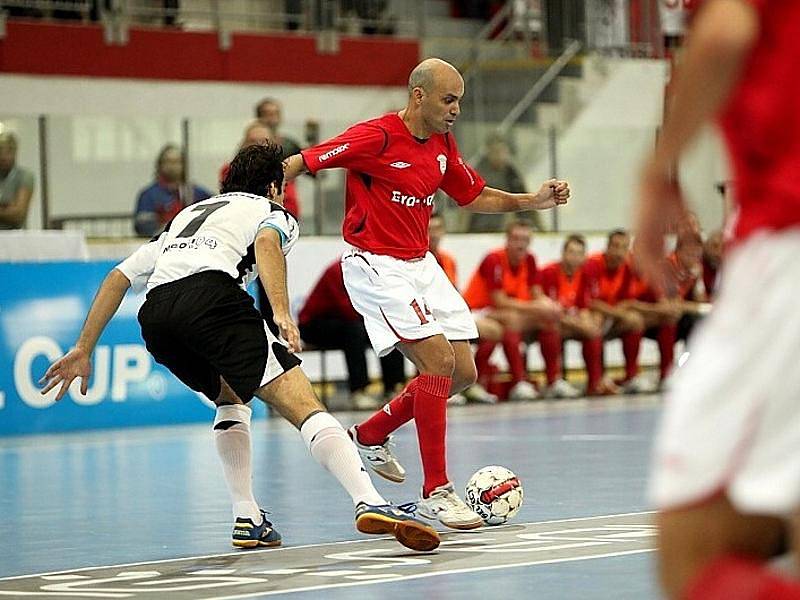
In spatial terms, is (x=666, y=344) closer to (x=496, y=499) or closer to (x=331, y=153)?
(x=331, y=153)

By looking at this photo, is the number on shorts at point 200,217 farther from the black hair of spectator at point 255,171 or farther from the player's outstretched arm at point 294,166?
the player's outstretched arm at point 294,166

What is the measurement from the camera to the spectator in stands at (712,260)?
19.6 metres

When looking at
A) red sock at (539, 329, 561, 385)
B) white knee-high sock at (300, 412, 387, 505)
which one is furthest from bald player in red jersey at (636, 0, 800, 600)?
red sock at (539, 329, 561, 385)

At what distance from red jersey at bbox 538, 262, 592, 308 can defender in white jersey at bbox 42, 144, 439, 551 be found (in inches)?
451

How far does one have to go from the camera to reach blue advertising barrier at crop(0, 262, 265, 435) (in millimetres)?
14609

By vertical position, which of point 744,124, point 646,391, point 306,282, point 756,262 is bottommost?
point 646,391

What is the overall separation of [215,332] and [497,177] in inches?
569

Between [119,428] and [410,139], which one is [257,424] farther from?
[410,139]

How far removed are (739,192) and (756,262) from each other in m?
0.18

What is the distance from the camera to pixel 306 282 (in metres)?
17.7

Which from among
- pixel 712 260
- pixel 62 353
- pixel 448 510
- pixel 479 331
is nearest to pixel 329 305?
pixel 479 331

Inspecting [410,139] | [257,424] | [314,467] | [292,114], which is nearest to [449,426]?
[257,424]

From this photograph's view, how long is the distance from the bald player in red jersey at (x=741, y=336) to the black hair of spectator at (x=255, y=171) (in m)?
4.54

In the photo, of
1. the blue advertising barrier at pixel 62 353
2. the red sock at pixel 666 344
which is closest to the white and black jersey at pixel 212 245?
the blue advertising barrier at pixel 62 353
